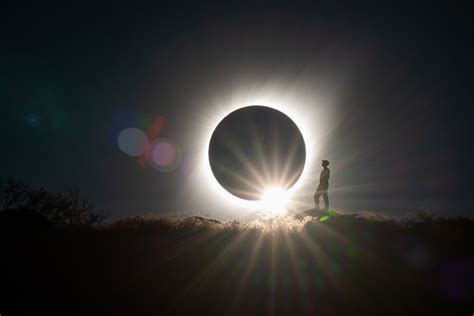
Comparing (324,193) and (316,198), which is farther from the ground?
(324,193)

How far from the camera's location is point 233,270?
648cm

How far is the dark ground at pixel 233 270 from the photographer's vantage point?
5.79 meters

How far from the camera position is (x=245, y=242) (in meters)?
7.60

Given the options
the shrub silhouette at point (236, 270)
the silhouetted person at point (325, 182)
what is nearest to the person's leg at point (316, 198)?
the silhouetted person at point (325, 182)

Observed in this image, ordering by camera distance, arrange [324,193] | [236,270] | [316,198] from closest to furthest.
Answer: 1. [236,270]
2. [324,193]
3. [316,198]

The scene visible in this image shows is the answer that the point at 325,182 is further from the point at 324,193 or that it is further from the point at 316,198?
the point at 316,198

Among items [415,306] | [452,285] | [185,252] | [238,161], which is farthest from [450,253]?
[238,161]

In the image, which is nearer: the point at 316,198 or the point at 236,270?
the point at 236,270

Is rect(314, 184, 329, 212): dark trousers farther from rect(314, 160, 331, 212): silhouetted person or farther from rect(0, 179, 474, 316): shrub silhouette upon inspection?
rect(0, 179, 474, 316): shrub silhouette

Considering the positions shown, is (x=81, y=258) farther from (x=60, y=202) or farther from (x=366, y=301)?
(x=60, y=202)

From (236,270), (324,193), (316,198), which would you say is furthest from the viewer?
(316,198)

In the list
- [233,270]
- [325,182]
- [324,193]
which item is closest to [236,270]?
[233,270]

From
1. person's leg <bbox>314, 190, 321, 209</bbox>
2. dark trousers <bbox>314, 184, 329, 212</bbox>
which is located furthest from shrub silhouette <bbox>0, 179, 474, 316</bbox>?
person's leg <bbox>314, 190, 321, 209</bbox>

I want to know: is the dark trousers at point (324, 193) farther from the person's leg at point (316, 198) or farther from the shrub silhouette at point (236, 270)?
the shrub silhouette at point (236, 270)
